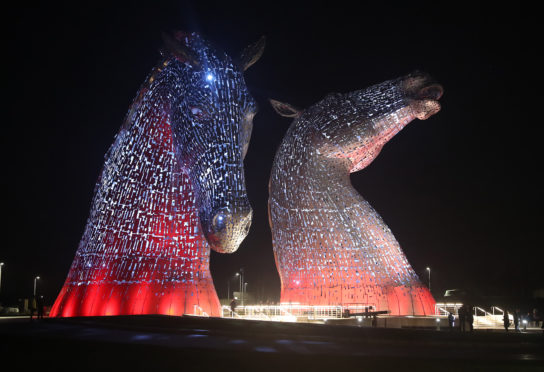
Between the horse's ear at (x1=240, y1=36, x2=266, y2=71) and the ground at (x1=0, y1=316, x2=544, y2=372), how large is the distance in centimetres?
443

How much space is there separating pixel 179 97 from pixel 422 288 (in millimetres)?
8275

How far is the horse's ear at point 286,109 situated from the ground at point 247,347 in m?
7.79

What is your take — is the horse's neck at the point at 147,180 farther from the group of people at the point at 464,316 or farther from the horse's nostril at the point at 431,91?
the horse's nostril at the point at 431,91

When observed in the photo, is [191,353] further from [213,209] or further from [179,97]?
[179,97]

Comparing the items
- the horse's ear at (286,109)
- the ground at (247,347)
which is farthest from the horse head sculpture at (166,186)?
the horse's ear at (286,109)

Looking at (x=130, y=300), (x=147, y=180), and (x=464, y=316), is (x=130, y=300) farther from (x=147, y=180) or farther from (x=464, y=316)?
(x=464, y=316)

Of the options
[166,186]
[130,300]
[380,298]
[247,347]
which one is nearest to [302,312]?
[380,298]

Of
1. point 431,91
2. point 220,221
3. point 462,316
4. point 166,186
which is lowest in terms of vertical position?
point 462,316

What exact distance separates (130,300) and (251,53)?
4892 millimetres

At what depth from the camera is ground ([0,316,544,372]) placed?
184 inches

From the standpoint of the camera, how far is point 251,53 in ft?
28.9

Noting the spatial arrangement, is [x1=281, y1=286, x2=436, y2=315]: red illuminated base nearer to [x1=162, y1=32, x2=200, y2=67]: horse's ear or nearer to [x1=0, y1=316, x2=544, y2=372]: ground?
Result: [x1=0, y1=316, x2=544, y2=372]: ground

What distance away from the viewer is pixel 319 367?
4.52 meters

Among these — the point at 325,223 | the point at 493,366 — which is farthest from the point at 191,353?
the point at 325,223
